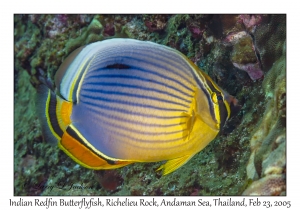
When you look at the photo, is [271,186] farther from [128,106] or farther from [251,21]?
[251,21]

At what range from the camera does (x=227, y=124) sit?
2369mm

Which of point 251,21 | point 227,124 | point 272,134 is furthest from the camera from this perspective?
point 251,21

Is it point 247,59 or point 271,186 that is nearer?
point 271,186

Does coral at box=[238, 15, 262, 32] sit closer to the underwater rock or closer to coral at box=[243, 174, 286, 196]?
the underwater rock

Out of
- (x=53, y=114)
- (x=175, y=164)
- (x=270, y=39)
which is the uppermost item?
(x=270, y=39)

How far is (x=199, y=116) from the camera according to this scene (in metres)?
1.57

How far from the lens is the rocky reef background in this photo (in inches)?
77.8

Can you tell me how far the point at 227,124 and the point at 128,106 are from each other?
3.80ft

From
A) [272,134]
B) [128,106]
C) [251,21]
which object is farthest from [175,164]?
[251,21]

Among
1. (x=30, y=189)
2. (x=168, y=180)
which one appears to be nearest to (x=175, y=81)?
(x=168, y=180)

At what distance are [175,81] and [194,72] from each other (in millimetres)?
132

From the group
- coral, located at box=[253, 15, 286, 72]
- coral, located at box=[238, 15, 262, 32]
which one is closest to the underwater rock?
coral, located at box=[253, 15, 286, 72]

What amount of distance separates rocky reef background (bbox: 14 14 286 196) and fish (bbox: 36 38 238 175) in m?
0.53
